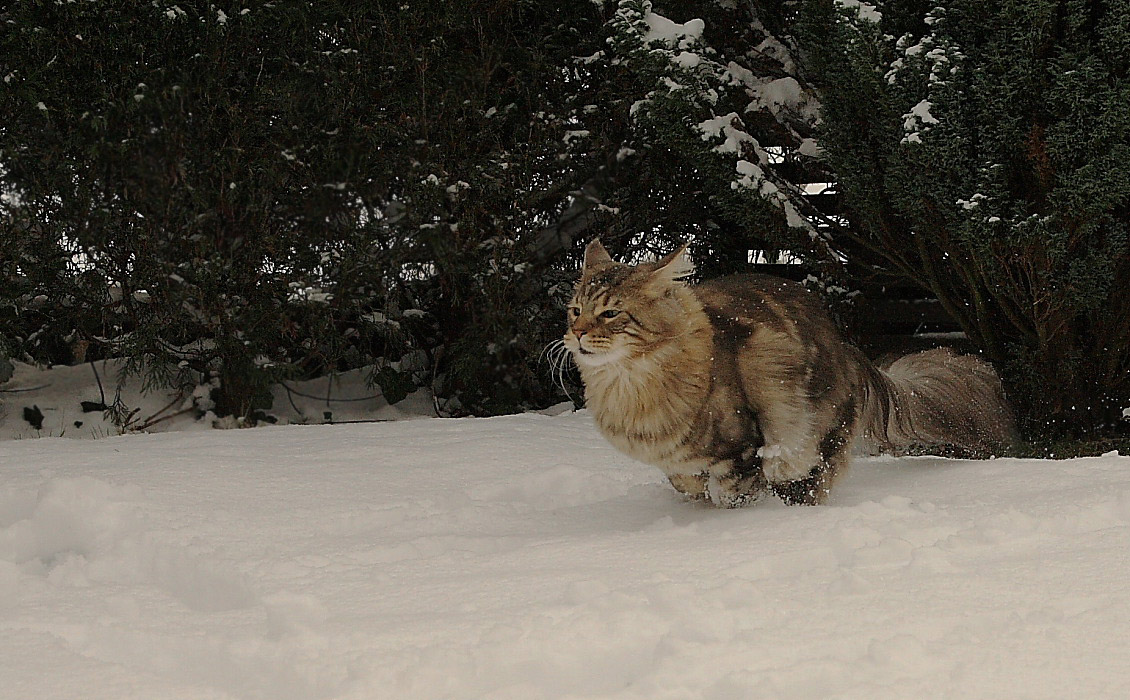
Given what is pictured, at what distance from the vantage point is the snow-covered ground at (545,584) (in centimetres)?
170

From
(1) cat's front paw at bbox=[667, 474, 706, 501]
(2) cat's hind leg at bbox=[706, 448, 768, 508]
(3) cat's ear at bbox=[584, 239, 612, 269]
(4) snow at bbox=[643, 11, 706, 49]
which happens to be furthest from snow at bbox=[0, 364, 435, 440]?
(2) cat's hind leg at bbox=[706, 448, 768, 508]

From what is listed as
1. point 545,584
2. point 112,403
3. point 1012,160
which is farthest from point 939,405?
point 112,403

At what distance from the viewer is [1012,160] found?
12.2 feet

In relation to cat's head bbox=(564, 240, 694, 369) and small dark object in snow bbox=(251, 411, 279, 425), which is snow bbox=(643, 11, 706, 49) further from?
small dark object in snow bbox=(251, 411, 279, 425)

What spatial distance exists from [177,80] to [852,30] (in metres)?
2.79

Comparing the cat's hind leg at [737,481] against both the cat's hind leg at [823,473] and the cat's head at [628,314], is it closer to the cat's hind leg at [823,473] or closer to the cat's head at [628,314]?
the cat's hind leg at [823,473]

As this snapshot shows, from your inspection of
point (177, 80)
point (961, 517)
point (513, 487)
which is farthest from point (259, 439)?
point (961, 517)

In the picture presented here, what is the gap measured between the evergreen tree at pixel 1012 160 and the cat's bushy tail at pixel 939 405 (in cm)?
34

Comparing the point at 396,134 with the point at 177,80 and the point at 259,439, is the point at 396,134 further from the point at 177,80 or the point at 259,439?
the point at 259,439

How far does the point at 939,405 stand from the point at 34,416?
4.20 meters

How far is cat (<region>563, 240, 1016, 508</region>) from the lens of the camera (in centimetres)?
276

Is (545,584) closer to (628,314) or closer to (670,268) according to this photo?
(628,314)

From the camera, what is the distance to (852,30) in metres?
3.69

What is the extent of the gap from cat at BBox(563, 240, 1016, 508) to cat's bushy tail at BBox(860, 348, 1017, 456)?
0.51 ft
